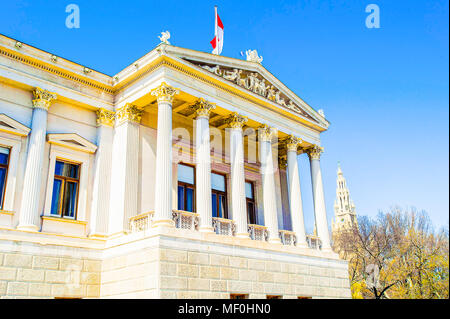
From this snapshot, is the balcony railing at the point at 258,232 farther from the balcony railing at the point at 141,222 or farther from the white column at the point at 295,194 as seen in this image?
the balcony railing at the point at 141,222

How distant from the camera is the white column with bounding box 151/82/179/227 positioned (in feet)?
55.8

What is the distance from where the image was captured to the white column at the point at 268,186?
2155cm

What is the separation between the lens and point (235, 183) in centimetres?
2061

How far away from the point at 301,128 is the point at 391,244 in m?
24.7

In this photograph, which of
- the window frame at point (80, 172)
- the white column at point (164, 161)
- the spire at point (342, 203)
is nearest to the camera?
the white column at point (164, 161)

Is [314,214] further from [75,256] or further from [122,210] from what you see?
[75,256]

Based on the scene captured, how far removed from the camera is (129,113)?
20422mm

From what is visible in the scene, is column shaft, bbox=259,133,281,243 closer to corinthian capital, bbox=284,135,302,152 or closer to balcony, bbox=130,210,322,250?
balcony, bbox=130,210,322,250

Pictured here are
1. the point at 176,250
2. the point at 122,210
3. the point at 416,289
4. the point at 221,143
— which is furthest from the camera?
the point at 416,289

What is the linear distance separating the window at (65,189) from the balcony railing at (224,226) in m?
6.23

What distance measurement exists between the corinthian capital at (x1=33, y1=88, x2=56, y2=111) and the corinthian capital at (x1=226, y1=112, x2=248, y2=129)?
853cm

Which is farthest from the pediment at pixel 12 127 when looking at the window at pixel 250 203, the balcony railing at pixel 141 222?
the window at pixel 250 203
